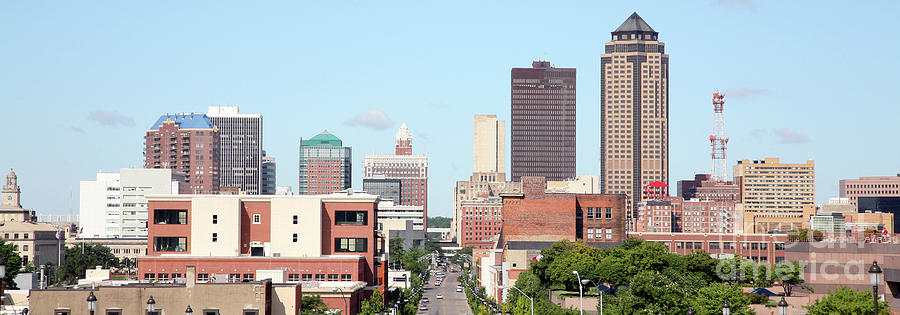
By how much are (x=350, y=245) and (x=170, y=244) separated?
21.1 metres

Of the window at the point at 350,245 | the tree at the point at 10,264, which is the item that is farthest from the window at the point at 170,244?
the tree at the point at 10,264

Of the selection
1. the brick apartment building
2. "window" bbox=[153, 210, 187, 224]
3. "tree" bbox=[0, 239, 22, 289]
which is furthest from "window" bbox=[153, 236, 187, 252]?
"tree" bbox=[0, 239, 22, 289]

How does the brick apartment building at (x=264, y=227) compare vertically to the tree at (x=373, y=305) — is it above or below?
above

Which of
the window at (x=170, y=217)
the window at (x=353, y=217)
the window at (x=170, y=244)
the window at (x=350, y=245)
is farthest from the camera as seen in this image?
the window at (x=353, y=217)

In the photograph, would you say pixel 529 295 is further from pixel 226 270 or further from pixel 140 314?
pixel 140 314

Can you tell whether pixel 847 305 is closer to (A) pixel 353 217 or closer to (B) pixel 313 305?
(B) pixel 313 305

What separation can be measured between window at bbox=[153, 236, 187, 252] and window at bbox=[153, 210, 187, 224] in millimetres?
1911

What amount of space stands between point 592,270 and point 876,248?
4219cm

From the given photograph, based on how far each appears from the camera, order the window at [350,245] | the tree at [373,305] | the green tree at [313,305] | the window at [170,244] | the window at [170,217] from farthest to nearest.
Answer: the window at [350,245]
the window at [170,217]
the window at [170,244]
the tree at [373,305]
the green tree at [313,305]

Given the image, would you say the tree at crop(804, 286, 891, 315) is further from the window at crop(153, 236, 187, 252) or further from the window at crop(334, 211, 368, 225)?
the window at crop(153, 236, 187, 252)

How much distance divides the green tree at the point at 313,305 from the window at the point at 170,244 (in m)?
34.2

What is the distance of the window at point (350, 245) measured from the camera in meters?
153

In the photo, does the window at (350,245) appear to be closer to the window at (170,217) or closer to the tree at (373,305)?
the tree at (373,305)

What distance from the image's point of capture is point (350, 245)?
15338 cm
